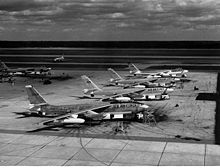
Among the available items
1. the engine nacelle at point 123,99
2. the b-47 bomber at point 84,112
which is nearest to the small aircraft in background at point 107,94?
the engine nacelle at point 123,99

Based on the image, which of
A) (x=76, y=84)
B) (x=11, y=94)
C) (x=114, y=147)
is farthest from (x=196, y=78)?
(x=114, y=147)

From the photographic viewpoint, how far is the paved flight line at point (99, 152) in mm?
36094

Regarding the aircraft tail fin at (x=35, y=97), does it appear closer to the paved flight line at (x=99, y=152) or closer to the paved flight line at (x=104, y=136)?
the paved flight line at (x=104, y=136)

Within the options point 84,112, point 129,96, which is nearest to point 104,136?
point 84,112

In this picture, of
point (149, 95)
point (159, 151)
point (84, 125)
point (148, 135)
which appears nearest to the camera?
point (159, 151)

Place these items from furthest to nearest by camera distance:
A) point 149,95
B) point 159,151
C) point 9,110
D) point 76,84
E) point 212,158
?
point 76,84
point 149,95
point 9,110
point 159,151
point 212,158

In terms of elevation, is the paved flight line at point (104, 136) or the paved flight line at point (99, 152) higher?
the paved flight line at point (104, 136)

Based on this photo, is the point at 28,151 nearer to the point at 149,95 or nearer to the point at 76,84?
the point at 149,95

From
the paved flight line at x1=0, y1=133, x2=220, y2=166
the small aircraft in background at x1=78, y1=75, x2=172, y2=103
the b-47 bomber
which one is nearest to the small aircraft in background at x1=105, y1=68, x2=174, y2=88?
the small aircraft in background at x1=78, y1=75, x2=172, y2=103

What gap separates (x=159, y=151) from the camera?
129 feet

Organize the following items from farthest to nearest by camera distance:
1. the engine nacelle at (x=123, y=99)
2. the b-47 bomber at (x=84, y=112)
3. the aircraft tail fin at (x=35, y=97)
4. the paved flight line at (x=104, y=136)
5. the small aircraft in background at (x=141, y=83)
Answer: the small aircraft in background at (x=141, y=83)
the engine nacelle at (x=123, y=99)
the aircraft tail fin at (x=35, y=97)
the b-47 bomber at (x=84, y=112)
the paved flight line at (x=104, y=136)

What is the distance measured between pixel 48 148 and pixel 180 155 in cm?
1638

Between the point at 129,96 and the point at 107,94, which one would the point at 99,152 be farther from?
the point at 107,94

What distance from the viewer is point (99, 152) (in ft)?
129
